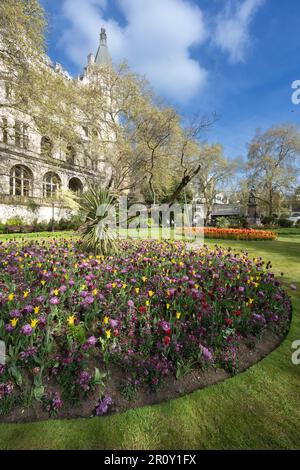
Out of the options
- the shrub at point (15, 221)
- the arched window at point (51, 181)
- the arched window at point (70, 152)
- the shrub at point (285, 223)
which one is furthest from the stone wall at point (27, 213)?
the shrub at point (285, 223)

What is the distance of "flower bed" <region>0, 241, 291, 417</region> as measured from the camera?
1821 millimetres

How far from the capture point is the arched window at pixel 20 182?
997 inches

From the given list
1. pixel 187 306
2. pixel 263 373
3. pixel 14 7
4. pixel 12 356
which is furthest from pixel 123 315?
pixel 14 7

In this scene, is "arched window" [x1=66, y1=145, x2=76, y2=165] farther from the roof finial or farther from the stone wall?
the roof finial

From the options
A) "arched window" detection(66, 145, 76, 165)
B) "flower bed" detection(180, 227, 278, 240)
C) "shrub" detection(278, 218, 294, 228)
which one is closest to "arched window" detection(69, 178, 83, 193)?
"arched window" detection(66, 145, 76, 165)

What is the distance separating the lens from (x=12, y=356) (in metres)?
1.87

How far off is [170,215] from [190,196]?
35.6 feet

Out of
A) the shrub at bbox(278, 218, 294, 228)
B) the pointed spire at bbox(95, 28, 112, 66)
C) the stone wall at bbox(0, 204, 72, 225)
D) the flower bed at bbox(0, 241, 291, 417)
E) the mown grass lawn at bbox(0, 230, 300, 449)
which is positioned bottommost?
the mown grass lawn at bbox(0, 230, 300, 449)

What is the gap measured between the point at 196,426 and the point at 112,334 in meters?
1.08

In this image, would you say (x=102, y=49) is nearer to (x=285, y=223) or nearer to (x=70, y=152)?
(x=70, y=152)

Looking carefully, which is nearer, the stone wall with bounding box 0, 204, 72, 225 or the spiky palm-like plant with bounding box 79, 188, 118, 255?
the spiky palm-like plant with bounding box 79, 188, 118, 255

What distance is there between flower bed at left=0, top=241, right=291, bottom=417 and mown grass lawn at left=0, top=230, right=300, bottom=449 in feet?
0.50

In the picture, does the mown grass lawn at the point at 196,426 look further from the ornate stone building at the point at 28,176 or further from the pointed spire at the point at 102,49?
the pointed spire at the point at 102,49

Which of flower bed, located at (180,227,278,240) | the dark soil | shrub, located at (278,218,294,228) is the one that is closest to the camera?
the dark soil
